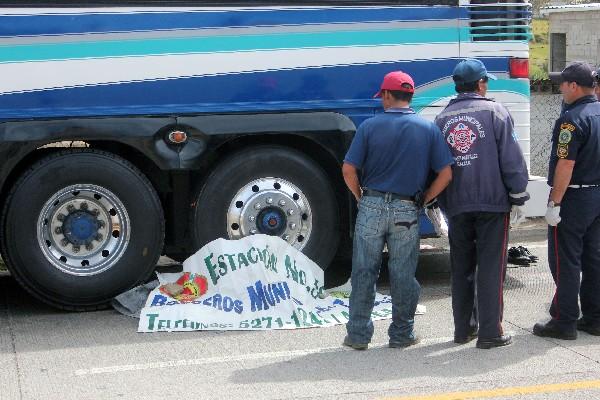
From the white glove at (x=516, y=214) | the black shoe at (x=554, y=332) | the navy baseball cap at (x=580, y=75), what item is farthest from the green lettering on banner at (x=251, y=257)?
the navy baseball cap at (x=580, y=75)

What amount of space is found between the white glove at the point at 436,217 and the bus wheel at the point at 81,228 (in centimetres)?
188

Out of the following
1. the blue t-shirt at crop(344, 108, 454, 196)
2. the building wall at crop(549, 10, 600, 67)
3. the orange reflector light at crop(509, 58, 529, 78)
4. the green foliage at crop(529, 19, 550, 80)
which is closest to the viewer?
the blue t-shirt at crop(344, 108, 454, 196)

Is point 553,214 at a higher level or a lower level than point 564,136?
lower

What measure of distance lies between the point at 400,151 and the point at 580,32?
25.0 m

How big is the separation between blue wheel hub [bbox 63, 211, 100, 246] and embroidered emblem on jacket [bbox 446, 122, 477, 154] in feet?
8.38

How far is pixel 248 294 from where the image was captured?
24.0 ft

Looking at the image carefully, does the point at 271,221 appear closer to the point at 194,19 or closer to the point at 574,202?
the point at 194,19

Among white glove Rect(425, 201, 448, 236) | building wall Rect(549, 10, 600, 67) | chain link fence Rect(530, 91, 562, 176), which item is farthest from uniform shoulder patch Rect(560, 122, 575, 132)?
building wall Rect(549, 10, 600, 67)

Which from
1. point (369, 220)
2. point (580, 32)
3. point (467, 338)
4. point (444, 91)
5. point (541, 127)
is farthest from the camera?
point (580, 32)

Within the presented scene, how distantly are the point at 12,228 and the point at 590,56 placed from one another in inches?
962

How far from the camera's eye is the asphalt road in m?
5.65

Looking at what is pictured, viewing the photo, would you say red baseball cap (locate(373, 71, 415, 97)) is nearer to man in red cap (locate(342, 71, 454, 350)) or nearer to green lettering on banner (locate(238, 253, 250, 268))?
man in red cap (locate(342, 71, 454, 350))

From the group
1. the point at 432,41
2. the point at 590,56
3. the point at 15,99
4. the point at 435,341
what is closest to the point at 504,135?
the point at 435,341

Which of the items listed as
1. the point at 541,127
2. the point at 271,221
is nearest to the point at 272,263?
the point at 271,221
